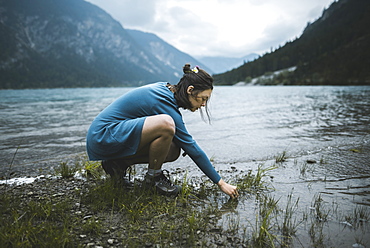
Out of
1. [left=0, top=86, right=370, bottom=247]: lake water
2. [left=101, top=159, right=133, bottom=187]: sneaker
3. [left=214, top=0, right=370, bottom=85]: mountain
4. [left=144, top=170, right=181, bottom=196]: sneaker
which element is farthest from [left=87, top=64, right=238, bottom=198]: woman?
[left=214, top=0, right=370, bottom=85]: mountain

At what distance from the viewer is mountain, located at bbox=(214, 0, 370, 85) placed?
78062 mm

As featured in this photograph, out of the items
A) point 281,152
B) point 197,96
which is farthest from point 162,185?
point 281,152

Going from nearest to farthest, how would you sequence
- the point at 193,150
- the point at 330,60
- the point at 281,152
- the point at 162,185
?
the point at 193,150, the point at 162,185, the point at 281,152, the point at 330,60

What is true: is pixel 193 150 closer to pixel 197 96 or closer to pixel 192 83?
pixel 197 96

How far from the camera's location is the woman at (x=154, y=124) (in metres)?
2.92

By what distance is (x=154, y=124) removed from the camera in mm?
2867

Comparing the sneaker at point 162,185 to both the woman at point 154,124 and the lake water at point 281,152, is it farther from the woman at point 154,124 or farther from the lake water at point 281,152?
the lake water at point 281,152

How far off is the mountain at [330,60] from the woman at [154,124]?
→ 244 feet

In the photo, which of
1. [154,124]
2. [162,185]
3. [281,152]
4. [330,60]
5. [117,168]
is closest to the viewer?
[154,124]

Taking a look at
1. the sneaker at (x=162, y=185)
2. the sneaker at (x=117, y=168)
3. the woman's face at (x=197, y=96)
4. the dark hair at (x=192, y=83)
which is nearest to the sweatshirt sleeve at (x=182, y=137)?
the dark hair at (x=192, y=83)

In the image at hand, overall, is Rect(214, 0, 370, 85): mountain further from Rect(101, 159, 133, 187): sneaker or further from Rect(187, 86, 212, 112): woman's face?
Rect(101, 159, 133, 187): sneaker

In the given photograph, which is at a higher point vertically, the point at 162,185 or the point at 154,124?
the point at 154,124

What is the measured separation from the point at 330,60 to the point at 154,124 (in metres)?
116

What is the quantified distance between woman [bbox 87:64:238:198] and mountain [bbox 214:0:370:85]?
7443 centimetres
